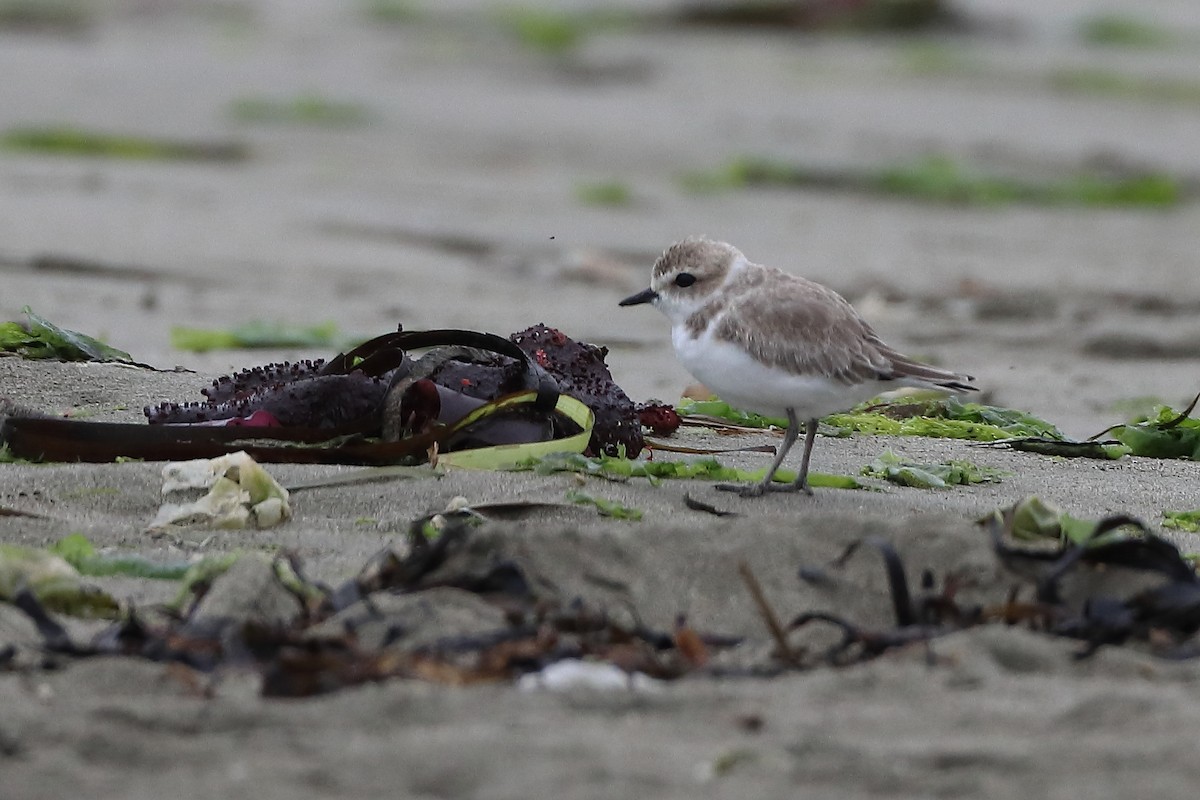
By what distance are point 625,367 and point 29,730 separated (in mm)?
4528

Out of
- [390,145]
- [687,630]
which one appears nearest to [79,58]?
[390,145]

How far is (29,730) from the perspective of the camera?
99.9 inches

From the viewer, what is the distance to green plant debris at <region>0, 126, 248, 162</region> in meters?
11.7

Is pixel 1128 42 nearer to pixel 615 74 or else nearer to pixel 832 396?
pixel 615 74

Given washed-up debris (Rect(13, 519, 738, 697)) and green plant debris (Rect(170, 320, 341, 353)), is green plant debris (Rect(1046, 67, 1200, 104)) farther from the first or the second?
washed-up debris (Rect(13, 519, 738, 697))

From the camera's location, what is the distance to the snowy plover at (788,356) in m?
4.22

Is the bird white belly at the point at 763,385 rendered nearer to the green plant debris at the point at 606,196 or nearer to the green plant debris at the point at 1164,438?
the green plant debris at the point at 1164,438

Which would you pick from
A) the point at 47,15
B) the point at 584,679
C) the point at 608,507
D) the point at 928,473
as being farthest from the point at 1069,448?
the point at 47,15

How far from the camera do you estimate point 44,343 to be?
521 centimetres

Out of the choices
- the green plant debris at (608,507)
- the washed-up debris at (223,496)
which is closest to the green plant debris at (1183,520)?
the green plant debris at (608,507)

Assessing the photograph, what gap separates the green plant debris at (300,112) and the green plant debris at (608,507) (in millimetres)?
10119

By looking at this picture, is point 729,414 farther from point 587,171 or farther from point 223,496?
point 587,171

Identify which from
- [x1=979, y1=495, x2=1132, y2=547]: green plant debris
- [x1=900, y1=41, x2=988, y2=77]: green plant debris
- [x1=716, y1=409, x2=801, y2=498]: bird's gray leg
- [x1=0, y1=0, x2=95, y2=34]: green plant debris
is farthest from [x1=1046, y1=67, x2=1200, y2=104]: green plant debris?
[x1=979, y1=495, x2=1132, y2=547]: green plant debris

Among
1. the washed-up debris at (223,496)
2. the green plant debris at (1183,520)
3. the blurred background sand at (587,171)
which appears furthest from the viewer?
the blurred background sand at (587,171)
